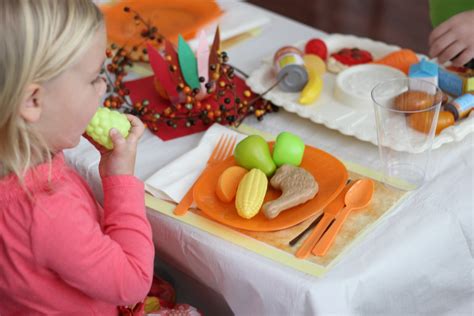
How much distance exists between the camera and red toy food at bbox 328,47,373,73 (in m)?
1.36

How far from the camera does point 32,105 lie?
81cm

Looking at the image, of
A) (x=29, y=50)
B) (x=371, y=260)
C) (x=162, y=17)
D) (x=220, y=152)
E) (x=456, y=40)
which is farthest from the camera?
(x=162, y=17)

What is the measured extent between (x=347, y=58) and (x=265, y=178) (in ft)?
1.60

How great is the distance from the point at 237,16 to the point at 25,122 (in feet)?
2.94

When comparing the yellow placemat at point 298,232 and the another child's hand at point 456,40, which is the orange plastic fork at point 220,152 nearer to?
the yellow placemat at point 298,232

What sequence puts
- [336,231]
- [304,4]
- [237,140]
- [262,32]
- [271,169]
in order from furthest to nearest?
[304,4]
[262,32]
[237,140]
[271,169]
[336,231]

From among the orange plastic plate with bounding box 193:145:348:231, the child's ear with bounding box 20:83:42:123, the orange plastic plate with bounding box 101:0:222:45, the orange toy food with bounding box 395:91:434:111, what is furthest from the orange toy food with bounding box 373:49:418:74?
the child's ear with bounding box 20:83:42:123

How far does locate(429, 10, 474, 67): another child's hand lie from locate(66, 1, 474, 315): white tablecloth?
208 mm

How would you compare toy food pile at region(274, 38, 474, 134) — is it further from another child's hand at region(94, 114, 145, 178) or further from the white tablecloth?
another child's hand at region(94, 114, 145, 178)

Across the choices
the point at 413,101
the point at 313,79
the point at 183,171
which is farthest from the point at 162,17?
the point at 413,101

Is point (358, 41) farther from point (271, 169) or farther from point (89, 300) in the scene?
point (89, 300)

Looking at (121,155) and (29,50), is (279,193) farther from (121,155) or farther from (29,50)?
(29,50)

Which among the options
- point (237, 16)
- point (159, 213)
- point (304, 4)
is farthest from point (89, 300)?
point (304, 4)

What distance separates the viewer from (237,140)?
1.15 metres
